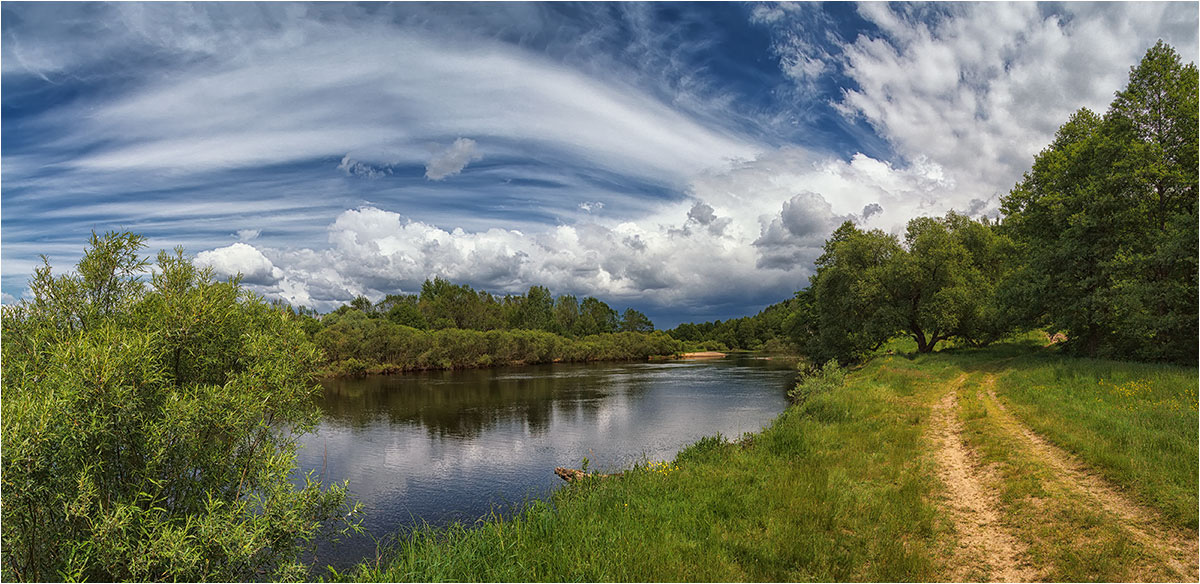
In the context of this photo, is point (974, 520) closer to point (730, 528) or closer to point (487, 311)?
point (730, 528)

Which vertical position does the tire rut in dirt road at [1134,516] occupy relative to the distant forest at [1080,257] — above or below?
below

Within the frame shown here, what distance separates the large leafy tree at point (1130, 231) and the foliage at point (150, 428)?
Result: 23.7m

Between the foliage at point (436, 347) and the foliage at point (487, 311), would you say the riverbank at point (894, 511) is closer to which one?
the foliage at point (436, 347)

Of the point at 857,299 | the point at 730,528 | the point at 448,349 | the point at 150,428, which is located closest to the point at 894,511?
the point at 730,528

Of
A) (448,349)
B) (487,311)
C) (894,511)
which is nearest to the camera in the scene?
(894,511)

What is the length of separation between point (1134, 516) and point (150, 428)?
39.2 ft

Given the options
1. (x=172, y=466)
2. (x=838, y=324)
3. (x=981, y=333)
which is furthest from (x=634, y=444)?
(x=981, y=333)

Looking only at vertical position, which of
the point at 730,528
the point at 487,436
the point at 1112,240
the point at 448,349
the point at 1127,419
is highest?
the point at 1112,240

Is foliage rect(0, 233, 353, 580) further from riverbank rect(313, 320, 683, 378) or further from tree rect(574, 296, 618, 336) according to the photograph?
tree rect(574, 296, 618, 336)

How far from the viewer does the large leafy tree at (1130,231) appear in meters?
17.9

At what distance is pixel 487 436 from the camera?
2544 cm

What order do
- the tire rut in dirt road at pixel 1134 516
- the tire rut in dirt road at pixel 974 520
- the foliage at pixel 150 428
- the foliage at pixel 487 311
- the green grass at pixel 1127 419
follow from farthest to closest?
the foliage at pixel 487 311, the green grass at pixel 1127 419, the tire rut in dirt road at pixel 974 520, the tire rut in dirt road at pixel 1134 516, the foliage at pixel 150 428

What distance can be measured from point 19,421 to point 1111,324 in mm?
30764

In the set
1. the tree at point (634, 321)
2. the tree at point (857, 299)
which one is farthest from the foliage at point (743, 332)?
the tree at point (857, 299)
